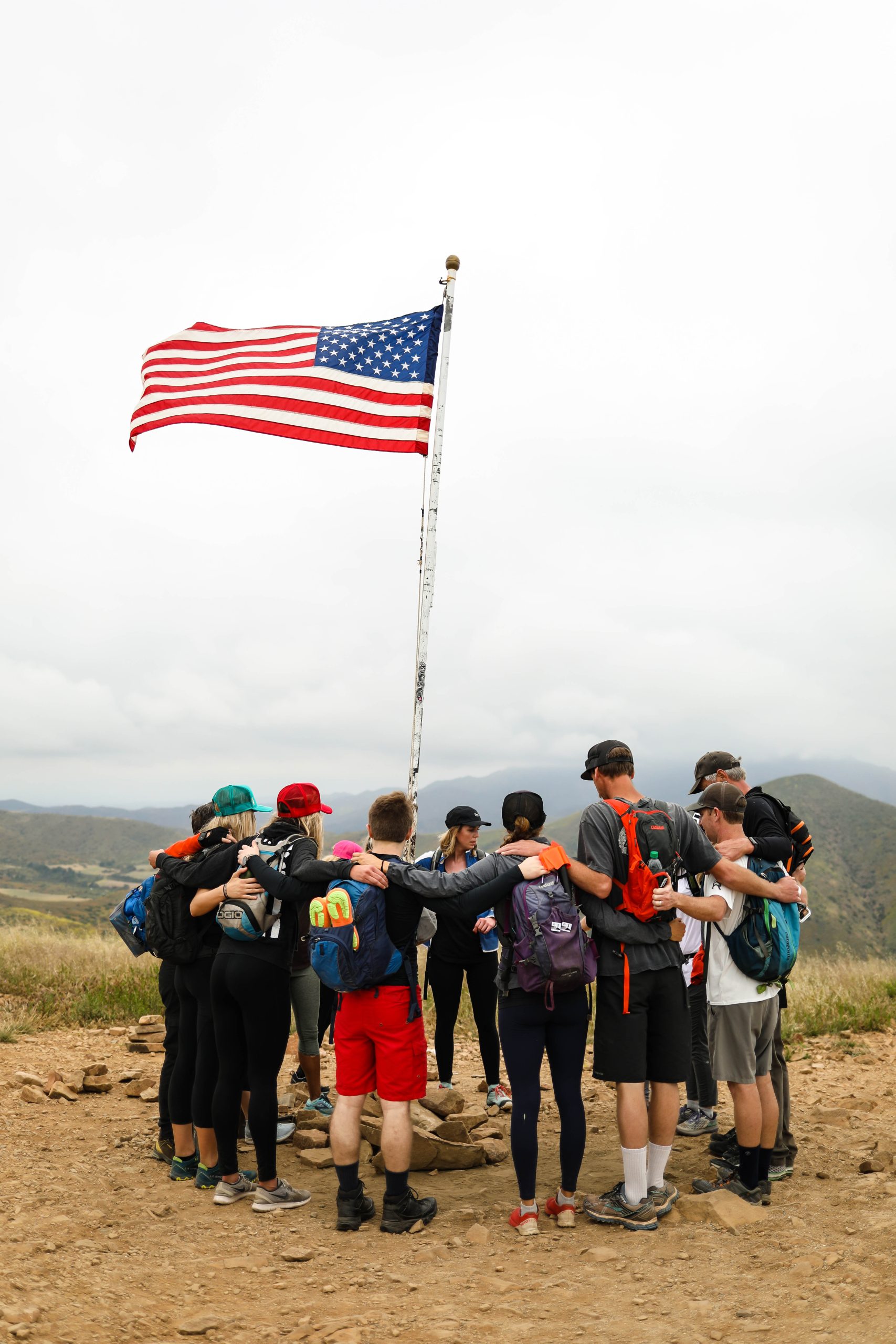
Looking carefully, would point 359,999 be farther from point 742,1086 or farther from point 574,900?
point 742,1086

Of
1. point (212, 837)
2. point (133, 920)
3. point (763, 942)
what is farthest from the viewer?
point (133, 920)

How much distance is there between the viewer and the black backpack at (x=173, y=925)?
547 cm

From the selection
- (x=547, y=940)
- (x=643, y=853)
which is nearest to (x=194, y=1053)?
(x=547, y=940)

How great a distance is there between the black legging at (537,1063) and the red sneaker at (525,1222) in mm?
82

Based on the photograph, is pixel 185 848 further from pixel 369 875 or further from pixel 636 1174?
pixel 636 1174

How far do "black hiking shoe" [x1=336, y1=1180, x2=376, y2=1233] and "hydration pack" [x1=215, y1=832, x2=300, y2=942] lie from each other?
1.48 metres

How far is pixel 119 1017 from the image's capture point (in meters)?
10.5

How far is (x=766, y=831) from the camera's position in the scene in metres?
5.29

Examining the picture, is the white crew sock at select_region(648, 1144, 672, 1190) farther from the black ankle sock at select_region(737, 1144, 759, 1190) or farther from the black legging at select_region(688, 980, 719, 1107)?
the black legging at select_region(688, 980, 719, 1107)

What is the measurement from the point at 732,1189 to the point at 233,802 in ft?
12.0

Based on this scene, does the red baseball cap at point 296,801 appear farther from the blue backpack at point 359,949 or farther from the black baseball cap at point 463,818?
the black baseball cap at point 463,818

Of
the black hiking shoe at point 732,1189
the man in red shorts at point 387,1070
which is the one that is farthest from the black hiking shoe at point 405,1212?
the black hiking shoe at point 732,1189

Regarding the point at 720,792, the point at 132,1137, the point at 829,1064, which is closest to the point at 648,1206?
the point at 720,792

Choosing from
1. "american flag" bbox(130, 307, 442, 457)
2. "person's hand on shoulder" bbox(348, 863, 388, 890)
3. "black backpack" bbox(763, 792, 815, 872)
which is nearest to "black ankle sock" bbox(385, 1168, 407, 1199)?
"person's hand on shoulder" bbox(348, 863, 388, 890)
